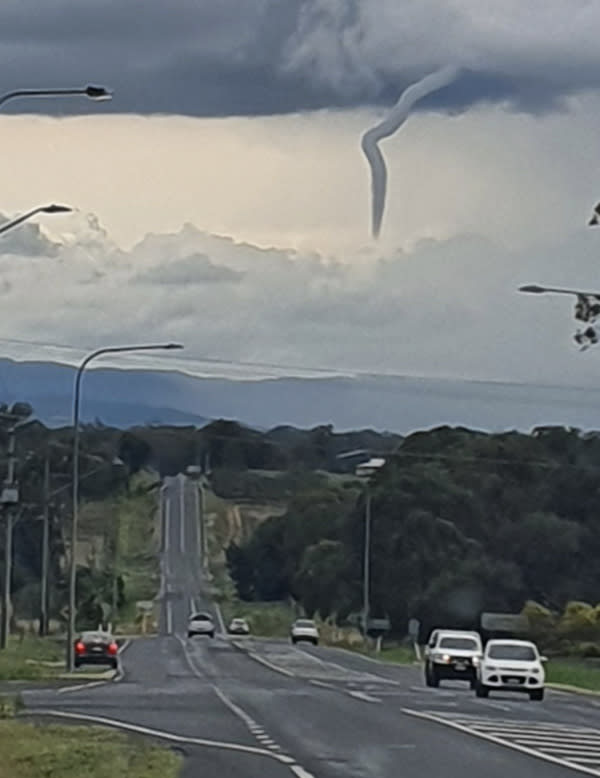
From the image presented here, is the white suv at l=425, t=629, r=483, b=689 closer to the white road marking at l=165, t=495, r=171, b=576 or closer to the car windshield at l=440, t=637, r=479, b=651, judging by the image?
the car windshield at l=440, t=637, r=479, b=651

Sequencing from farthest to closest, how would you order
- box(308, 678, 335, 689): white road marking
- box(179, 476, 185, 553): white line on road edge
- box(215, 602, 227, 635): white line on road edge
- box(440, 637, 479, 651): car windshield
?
box(179, 476, 185, 553): white line on road edge, box(215, 602, 227, 635): white line on road edge, box(440, 637, 479, 651): car windshield, box(308, 678, 335, 689): white road marking

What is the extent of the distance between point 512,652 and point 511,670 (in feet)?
3.83

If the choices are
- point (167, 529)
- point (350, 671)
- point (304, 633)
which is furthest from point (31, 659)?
point (167, 529)

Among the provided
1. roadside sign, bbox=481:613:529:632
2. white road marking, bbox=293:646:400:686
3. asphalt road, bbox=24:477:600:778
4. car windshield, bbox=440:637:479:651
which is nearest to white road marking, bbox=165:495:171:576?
roadside sign, bbox=481:613:529:632

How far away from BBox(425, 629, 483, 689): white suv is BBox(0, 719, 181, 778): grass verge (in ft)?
94.9

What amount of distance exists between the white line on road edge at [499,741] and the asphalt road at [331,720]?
22 millimetres

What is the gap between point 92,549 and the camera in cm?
13125

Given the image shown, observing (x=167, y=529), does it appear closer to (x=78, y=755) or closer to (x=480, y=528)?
(x=480, y=528)

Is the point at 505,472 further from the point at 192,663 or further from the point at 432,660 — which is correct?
the point at 432,660

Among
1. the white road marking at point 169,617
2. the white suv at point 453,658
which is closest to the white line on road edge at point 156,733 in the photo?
the white suv at point 453,658

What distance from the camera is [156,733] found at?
3259 cm

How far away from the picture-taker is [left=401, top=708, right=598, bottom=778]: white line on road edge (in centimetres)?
2730

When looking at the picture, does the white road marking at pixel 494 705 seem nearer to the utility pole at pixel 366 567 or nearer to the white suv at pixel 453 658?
the white suv at pixel 453 658

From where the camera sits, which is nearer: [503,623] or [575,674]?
[575,674]
